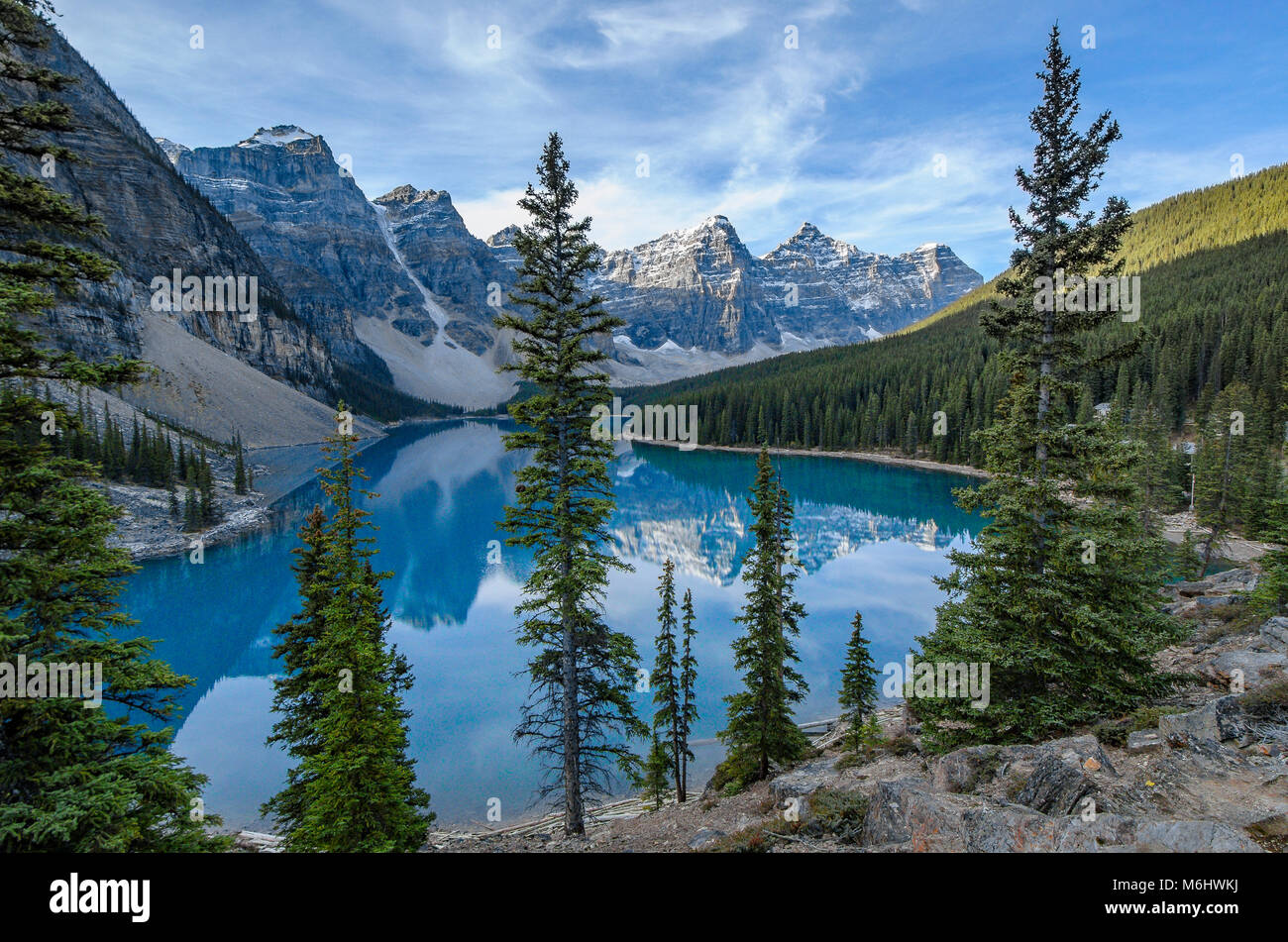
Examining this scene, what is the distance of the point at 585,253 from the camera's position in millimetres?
14227

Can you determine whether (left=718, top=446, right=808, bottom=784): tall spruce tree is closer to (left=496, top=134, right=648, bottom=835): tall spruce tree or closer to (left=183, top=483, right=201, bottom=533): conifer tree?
(left=496, top=134, right=648, bottom=835): tall spruce tree

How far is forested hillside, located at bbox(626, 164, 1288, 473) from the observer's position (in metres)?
75.1

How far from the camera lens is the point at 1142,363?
8594 centimetres

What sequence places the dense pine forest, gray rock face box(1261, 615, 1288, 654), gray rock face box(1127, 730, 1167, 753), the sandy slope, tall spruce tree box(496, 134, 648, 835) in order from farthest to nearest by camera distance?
the sandy slope
the dense pine forest
tall spruce tree box(496, 134, 648, 835)
gray rock face box(1261, 615, 1288, 654)
gray rock face box(1127, 730, 1167, 753)

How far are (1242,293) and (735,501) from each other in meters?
94.2

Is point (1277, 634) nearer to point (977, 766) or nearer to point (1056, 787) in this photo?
point (977, 766)

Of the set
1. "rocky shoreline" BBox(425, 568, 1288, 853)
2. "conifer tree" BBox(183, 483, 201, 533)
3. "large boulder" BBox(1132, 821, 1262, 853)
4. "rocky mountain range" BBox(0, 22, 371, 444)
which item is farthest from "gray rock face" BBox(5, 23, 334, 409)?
"large boulder" BBox(1132, 821, 1262, 853)

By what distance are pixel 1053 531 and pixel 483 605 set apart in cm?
3634

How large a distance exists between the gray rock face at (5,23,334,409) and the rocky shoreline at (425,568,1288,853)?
134038 millimetres

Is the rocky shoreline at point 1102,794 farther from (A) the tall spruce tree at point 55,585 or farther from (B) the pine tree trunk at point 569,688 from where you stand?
(A) the tall spruce tree at point 55,585

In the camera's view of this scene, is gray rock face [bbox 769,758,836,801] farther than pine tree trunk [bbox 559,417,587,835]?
No

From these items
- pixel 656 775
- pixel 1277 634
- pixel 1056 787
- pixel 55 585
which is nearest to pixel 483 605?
pixel 656 775
